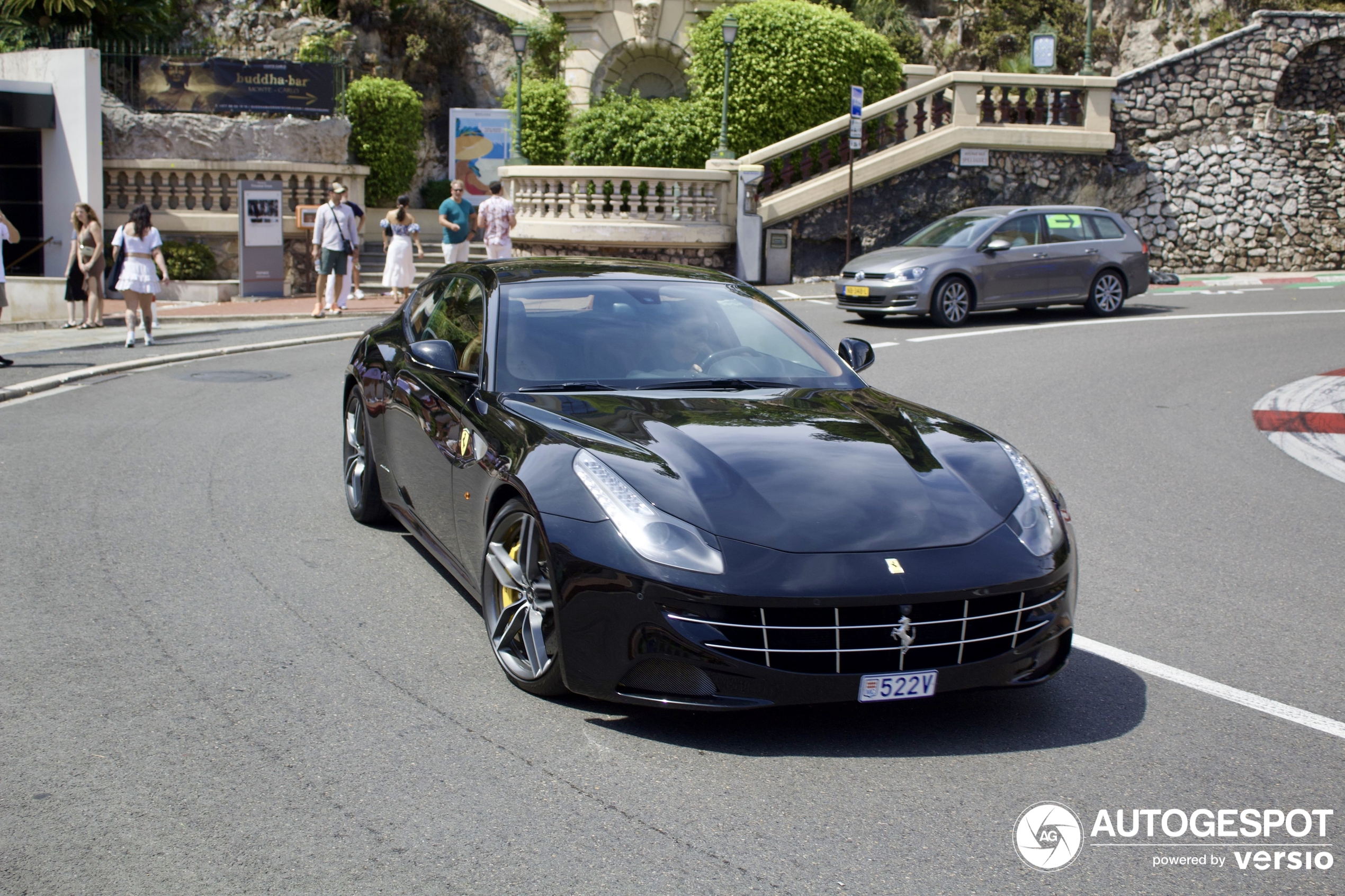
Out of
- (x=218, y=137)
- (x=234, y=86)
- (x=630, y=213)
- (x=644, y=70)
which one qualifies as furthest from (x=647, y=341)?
(x=644, y=70)

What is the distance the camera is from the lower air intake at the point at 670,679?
4.07m

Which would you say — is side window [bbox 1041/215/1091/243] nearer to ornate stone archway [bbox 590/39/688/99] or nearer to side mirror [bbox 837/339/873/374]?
side mirror [bbox 837/339/873/374]

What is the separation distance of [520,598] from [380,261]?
23.2 metres

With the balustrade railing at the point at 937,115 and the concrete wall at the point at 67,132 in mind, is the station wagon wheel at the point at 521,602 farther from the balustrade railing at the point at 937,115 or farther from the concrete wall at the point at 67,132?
Answer: the concrete wall at the point at 67,132

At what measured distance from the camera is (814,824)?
3641mm

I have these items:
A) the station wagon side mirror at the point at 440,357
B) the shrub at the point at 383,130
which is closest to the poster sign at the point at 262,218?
the shrub at the point at 383,130

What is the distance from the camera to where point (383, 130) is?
98.4ft

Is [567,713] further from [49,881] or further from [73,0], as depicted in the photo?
[73,0]

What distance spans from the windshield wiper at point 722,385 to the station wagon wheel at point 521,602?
3.32 feet

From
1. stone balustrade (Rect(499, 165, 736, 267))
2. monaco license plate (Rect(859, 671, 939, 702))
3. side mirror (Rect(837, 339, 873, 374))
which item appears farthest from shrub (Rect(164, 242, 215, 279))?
monaco license plate (Rect(859, 671, 939, 702))

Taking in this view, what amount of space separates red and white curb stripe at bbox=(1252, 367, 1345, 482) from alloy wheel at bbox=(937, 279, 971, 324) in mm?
5175

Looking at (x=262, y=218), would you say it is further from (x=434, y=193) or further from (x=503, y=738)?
(x=503, y=738)

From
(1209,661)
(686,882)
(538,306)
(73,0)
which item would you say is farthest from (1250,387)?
(73,0)

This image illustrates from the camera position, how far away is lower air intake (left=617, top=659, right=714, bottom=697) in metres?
4.07
